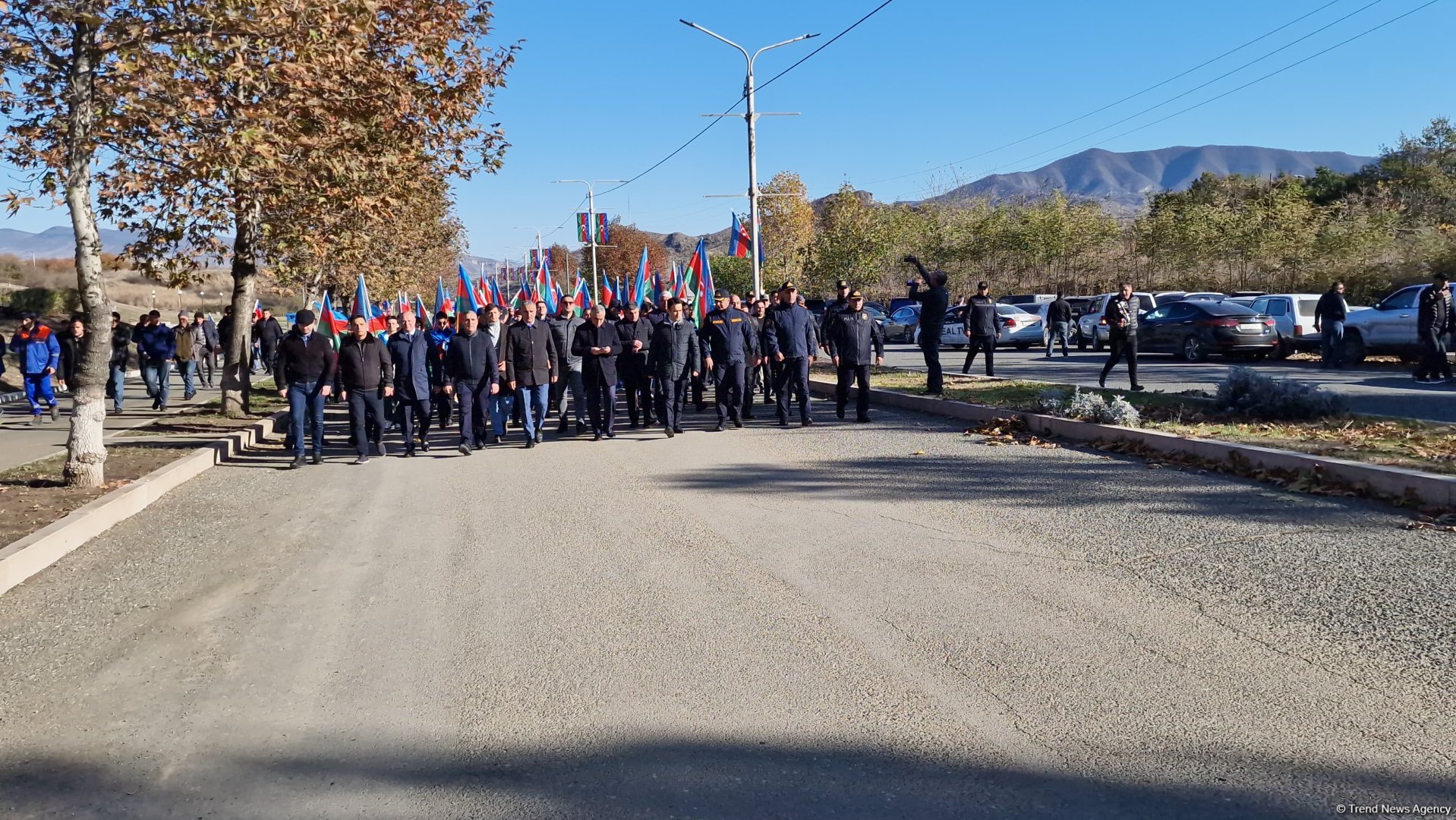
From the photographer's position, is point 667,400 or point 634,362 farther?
point 634,362

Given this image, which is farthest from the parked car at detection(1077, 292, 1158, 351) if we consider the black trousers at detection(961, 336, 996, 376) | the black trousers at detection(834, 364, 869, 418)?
the black trousers at detection(834, 364, 869, 418)

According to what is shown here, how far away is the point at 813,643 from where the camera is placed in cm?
558

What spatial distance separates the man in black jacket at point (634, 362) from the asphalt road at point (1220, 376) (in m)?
7.25

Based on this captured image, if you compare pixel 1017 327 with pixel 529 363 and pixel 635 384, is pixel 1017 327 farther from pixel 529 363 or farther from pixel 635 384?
pixel 529 363

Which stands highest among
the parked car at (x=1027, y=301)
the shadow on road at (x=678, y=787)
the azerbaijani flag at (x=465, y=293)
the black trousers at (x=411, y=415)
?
the parked car at (x=1027, y=301)

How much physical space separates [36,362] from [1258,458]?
18217mm

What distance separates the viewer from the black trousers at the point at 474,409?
13.9 m

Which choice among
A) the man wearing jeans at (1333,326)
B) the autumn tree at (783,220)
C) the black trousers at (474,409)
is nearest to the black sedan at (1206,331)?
the man wearing jeans at (1333,326)

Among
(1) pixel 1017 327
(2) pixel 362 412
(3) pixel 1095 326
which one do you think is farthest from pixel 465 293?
(1) pixel 1017 327

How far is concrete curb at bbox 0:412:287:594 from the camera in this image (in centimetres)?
756

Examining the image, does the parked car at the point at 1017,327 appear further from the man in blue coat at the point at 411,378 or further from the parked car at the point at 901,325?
the man in blue coat at the point at 411,378

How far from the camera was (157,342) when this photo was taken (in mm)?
20547

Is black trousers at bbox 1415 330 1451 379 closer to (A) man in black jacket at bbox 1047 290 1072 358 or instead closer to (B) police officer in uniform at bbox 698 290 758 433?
(B) police officer in uniform at bbox 698 290 758 433

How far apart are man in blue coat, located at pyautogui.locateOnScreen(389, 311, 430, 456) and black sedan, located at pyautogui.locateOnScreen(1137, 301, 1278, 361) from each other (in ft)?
54.5
